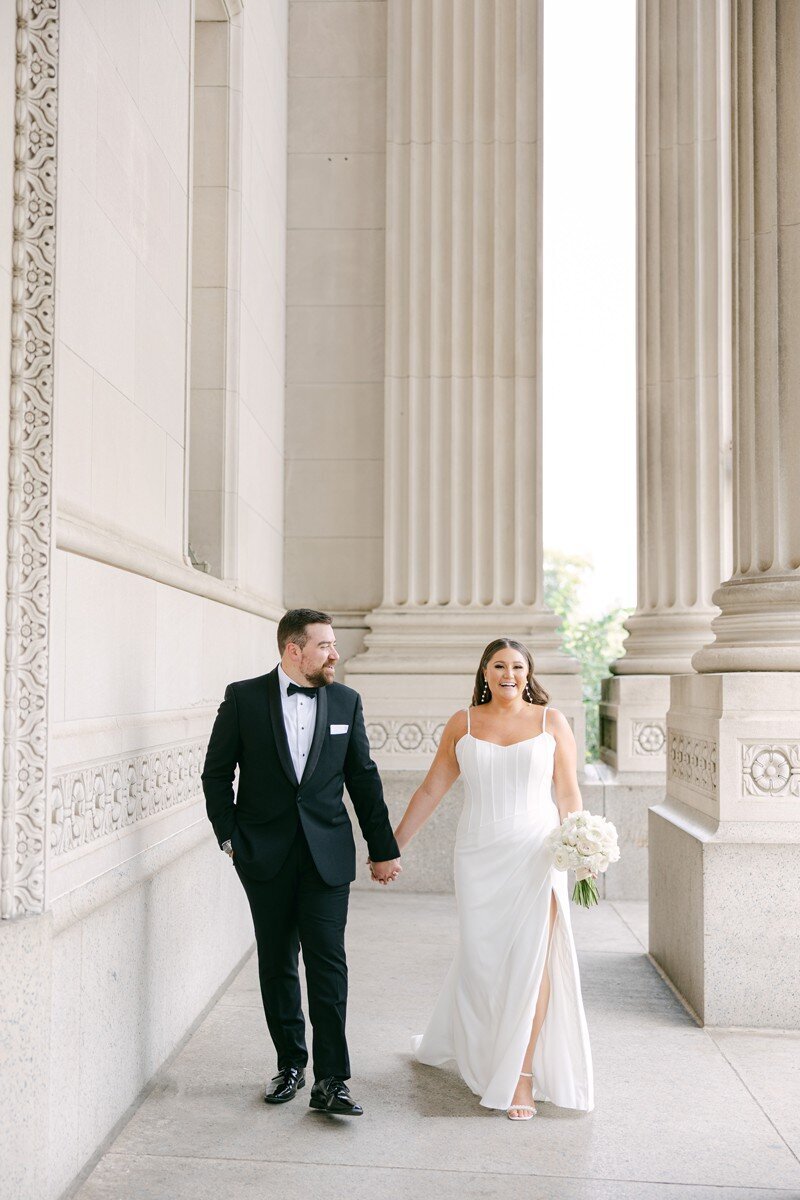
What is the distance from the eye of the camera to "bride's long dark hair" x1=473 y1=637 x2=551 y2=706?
18.4ft

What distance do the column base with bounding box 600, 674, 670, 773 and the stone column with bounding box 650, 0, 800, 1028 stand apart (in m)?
2.82

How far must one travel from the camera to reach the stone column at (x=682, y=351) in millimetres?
11500

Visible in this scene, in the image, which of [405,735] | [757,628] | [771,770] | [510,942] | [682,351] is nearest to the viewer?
[510,942]

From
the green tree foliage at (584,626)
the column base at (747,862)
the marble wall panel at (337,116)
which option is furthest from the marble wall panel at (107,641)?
the green tree foliage at (584,626)

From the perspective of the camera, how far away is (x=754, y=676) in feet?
22.1

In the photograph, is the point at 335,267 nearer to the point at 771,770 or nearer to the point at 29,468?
the point at 771,770

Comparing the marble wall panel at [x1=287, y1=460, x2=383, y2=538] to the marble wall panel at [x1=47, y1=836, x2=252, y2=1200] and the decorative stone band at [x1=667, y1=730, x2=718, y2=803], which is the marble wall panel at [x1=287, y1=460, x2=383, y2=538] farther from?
the marble wall panel at [x1=47, y1=836, x2=252, y2=1200]

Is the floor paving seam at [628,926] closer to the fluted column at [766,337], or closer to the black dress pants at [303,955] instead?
the fluted column at [766,337]

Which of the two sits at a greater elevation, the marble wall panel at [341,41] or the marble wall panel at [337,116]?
the marble wall panel at [341,41]

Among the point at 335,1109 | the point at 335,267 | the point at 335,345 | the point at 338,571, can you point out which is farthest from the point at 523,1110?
the point at 335,267

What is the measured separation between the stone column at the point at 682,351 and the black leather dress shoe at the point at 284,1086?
6.45 m

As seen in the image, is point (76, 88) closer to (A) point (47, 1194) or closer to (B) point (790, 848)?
(A) point (47, 1194)

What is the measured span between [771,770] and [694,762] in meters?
0.85

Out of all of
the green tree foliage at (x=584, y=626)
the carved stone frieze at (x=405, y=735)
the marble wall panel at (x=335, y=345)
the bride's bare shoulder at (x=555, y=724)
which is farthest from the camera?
the green tree foliage at (x=584, y=626)
